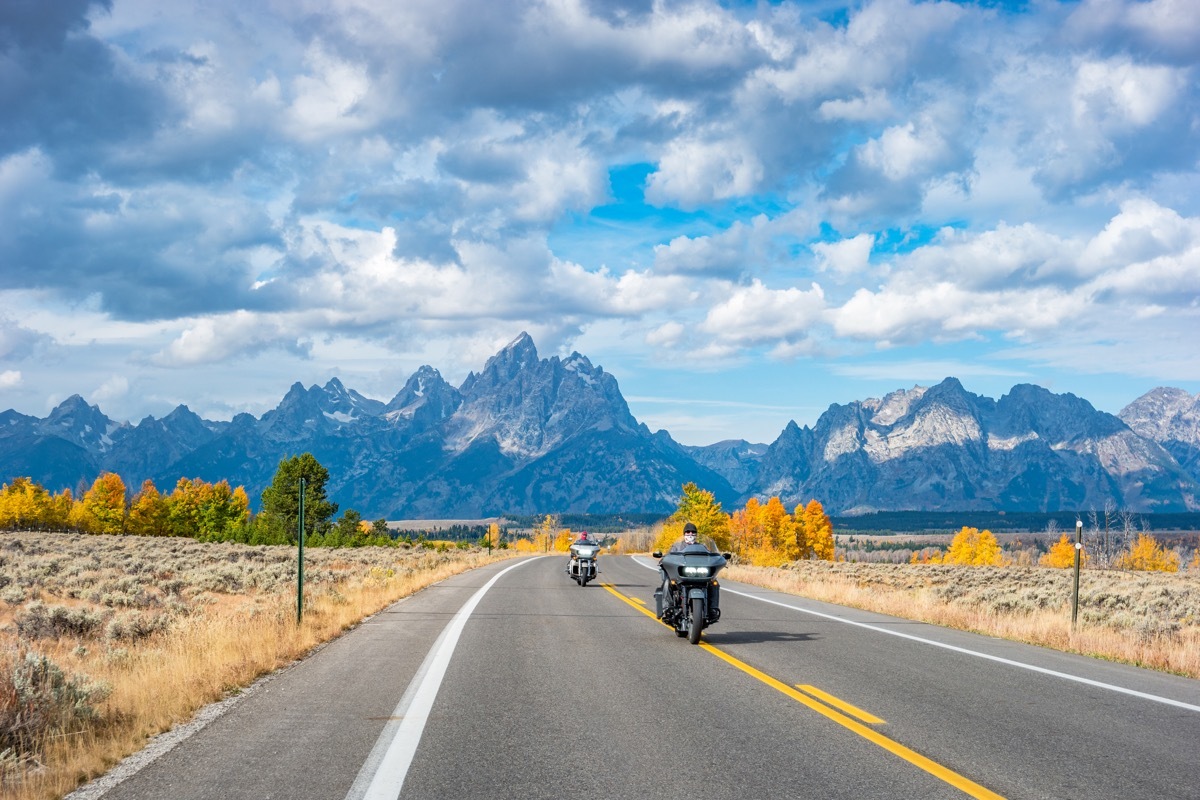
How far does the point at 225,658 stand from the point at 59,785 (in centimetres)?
493

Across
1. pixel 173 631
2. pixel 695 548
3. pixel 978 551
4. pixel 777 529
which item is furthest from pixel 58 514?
pixel 695 548

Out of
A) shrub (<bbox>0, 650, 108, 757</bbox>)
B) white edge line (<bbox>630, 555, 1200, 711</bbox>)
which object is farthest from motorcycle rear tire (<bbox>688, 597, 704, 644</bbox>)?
shrub (<bbox>0, 650, 108, 757</bbox>)

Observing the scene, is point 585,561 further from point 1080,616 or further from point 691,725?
point 691,725

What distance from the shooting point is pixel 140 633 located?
17188 mm

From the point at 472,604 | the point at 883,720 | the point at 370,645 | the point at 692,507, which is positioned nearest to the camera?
the point at 883,720

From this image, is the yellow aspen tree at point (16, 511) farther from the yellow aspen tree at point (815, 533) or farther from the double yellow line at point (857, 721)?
the double yellow line at point (857, 721)

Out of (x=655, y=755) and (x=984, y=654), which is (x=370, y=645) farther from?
(x=984, y=654)

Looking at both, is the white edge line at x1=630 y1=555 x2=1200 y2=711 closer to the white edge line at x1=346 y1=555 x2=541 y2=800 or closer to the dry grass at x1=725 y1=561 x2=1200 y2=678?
the dry grass at x1=725 y1=561 x2=1200 y2=678

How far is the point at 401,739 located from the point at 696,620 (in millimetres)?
6816

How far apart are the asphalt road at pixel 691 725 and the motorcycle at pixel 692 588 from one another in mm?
514

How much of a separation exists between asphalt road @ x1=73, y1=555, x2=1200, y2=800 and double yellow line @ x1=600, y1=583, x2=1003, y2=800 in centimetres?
3

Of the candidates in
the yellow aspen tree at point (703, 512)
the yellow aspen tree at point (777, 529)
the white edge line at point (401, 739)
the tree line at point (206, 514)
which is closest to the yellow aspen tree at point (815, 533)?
the yellow aspen tree at point (777, 529)

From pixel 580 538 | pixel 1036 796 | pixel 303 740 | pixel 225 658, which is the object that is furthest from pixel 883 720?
pixel 580 538

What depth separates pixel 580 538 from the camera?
1201 inches
